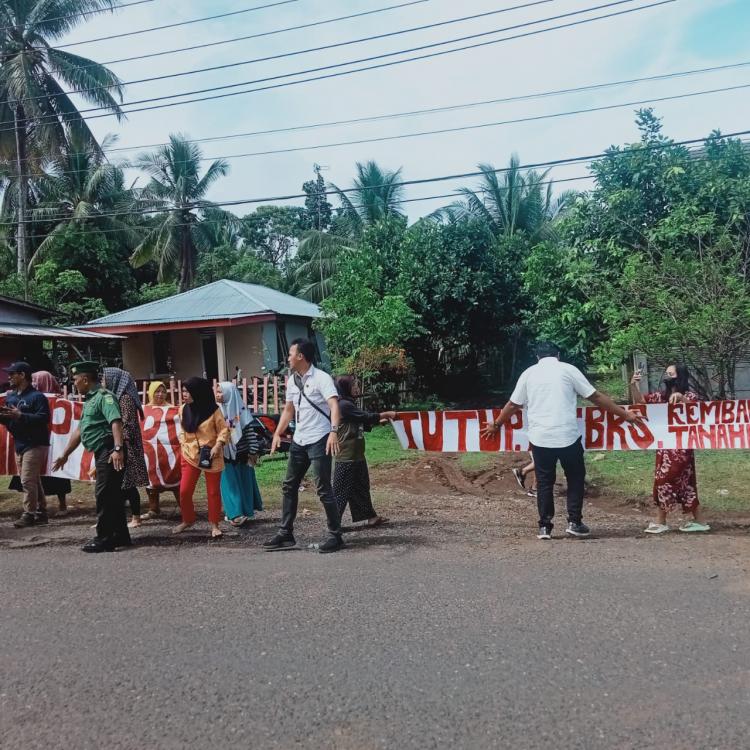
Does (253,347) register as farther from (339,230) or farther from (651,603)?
(651,603)

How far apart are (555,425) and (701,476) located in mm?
3896

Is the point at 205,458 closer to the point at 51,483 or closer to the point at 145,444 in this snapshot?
the point at 145,444

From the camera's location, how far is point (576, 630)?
3.76m

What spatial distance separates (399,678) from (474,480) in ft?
20.8

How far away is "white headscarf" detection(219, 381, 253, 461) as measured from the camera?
6625 millimetres

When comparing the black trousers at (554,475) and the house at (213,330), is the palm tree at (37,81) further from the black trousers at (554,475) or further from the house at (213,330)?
the black trousers at (554,475)

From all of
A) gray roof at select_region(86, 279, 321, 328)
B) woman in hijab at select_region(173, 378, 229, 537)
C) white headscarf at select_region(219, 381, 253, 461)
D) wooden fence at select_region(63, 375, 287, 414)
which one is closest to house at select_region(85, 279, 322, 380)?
gray roof at select_region(86, 279, 321, 328)

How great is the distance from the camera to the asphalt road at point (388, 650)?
285 cm

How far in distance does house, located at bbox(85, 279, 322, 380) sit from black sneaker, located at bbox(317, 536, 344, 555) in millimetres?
14162

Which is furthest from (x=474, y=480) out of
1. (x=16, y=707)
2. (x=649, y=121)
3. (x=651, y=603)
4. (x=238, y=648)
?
(x=649, y=121)

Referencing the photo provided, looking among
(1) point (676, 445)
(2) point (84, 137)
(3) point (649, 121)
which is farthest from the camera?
(2) point (84, 137)

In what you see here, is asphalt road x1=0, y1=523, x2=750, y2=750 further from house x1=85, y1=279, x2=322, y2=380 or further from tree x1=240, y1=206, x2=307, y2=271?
tree x1=240, y1=206, x2=307, y2=271

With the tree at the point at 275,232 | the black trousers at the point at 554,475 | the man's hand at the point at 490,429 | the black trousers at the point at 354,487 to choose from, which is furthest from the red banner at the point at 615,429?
the tree at the point at 275,232

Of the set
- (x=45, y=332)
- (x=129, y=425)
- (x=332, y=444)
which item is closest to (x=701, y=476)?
(x=332, y=444)
